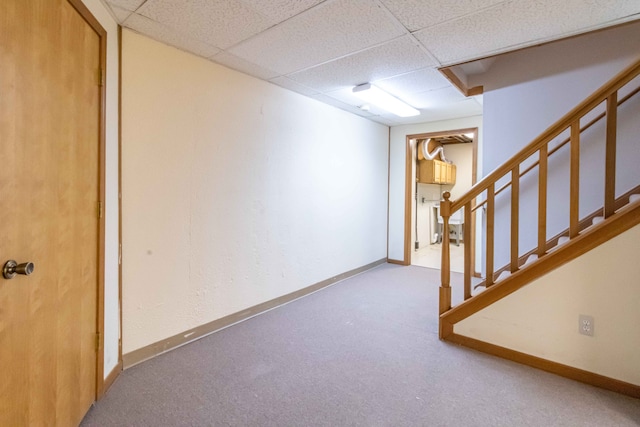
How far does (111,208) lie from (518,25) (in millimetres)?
2943

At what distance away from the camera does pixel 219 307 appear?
2.73m

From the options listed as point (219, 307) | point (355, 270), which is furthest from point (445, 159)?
point (219, 307)

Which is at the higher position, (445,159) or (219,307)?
(445,159)

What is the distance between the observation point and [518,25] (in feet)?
6.71

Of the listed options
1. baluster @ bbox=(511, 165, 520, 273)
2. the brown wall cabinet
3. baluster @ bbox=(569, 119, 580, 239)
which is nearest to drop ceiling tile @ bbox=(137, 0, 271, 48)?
baluster @ bbox=(511, 165, 520, 273)

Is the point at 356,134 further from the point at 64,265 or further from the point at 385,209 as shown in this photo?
the point at 64,265

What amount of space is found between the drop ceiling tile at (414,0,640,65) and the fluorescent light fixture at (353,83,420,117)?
2.80ft

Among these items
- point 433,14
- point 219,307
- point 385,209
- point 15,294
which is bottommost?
point 219,307

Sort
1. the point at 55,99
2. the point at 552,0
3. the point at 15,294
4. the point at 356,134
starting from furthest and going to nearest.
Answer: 1. the point at 356,134
2. the point at 552,0
3. the point at 55,99
4. the point at 15,294

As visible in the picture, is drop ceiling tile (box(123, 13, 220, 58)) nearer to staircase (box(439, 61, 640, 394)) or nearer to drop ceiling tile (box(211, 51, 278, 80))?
drop ceiling tile (box(211, 51, 278, 80))

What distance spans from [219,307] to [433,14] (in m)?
2.77

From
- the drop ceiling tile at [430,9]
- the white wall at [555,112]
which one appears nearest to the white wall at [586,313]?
the white wall at [555,112]

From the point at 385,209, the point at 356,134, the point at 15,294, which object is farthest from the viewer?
A: the point at 385,209

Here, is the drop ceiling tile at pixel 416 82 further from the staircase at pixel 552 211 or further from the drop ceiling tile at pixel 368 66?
the staircase at pixel 552 211
